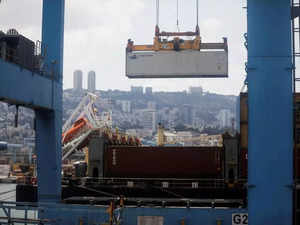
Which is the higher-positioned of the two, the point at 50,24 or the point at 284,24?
the point at 50,24

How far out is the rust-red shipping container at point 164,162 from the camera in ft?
81.3

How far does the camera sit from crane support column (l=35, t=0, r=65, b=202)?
54.6 feet

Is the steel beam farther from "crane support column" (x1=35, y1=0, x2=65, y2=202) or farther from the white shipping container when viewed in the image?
the white shipping container

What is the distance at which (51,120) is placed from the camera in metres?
16.6

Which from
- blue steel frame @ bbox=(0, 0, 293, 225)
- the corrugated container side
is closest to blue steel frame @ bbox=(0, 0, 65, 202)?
blue steel frame @ bbox=(0, 0, 293, 225)

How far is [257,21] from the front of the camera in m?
11.1

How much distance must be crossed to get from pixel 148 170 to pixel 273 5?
15.8 meters

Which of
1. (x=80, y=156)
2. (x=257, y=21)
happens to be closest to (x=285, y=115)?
(x=257, y=21)

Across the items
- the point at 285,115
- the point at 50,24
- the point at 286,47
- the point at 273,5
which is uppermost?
the point at 50,24

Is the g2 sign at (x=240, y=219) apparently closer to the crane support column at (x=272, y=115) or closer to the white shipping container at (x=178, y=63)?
the crane support column at (x=272, y=115)

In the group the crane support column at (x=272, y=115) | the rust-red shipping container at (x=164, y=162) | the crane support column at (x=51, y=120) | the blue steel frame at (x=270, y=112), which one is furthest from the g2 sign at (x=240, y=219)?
the rust-red shipping container at (x=164, y=162)

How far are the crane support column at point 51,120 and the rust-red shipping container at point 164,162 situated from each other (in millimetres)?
8735

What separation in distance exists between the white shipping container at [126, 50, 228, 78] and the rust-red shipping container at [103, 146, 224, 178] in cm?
1145

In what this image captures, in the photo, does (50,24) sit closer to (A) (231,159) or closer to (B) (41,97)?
(B) (41,97)
